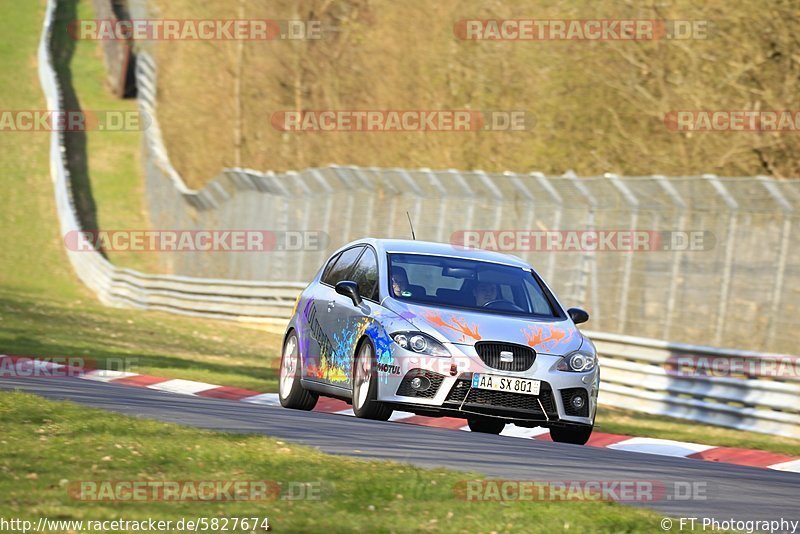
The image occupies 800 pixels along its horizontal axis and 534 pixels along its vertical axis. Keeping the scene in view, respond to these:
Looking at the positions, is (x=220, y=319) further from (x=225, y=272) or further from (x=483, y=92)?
(x=483, y=92)

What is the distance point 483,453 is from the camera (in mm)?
10000

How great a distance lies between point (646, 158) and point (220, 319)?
9868mm

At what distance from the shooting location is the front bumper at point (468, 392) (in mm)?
11945

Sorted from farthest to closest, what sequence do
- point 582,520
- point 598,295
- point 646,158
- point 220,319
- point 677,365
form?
→ point 220,319 < point 646,158 < point 598,295 < point 677,365 < point 582,520

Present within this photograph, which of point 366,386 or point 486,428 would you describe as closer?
point 366,386

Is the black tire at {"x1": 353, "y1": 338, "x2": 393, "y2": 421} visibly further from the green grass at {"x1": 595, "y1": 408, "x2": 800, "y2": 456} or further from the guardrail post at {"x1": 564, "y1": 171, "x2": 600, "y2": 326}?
the guardrail post at {"x1": 564, "y1": 171, "x2": 600, "y2": 326}

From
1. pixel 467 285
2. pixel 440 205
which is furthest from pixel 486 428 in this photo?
pixel 440 205

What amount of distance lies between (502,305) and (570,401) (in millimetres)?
1180

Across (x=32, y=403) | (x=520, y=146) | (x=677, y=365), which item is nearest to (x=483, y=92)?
(x=520, y=146)

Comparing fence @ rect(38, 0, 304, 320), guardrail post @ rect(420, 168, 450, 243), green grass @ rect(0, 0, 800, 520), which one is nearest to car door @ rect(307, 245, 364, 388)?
green grass @ rect(0, 0, 800, 520)

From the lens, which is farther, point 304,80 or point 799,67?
point 304,80

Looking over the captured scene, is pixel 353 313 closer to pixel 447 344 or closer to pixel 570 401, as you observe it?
pixel 447 344

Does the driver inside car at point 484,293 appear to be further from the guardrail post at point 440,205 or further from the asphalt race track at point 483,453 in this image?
the guardrail post at point 440,205

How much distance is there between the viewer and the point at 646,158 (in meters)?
29.1
